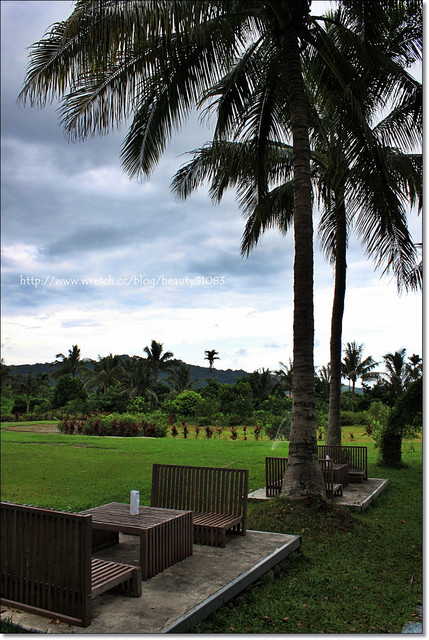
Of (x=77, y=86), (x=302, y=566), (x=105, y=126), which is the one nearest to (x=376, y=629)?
(x=302, y=566)

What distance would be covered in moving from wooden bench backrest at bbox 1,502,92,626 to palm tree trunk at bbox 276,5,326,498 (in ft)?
12.9

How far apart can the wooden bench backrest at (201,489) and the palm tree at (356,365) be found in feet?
132

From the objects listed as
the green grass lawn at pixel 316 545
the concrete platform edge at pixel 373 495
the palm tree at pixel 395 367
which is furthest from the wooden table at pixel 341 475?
the palm tree at pixel 395 367

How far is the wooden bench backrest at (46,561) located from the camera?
3.24 meters

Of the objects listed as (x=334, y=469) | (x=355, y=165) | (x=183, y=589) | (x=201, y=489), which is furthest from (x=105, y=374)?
(x=183, y=589)

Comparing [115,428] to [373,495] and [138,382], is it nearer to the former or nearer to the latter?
[373,495]

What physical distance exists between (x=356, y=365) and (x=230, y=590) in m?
43.5

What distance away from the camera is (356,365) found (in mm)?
45406

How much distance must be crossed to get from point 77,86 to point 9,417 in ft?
98.9

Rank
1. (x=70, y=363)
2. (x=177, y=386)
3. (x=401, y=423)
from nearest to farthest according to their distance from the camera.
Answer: (x=401, y=423), (x=177, y=386), (x=70, y=363)

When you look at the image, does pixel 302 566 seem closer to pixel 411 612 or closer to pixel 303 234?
pixel 411 612

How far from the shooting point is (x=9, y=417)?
3278 centimetres

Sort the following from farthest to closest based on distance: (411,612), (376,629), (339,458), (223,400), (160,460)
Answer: (223,400)
(160,460)
(339,458)
(411,612)
(376,629)

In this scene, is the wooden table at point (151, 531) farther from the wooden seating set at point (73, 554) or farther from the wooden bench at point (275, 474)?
the wooden bench at point (275, 474)
